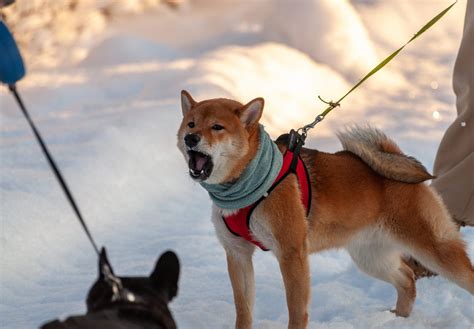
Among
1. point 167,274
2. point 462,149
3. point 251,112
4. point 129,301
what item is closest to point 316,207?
point 251,112

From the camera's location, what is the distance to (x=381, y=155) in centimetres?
369

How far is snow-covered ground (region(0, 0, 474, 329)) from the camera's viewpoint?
416 centimetres

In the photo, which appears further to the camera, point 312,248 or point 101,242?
point 101,242

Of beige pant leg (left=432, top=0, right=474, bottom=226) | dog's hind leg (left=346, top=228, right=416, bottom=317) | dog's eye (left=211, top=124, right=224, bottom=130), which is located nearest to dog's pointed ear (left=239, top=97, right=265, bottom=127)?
dog's eye (left=211, top=124, right=224, bottom=130)

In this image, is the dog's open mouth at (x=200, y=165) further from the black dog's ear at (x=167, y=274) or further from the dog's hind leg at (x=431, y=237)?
the dog's hind leg at (x=431, y=237)

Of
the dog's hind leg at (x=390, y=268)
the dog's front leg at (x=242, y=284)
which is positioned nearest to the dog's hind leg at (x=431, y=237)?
the dog's hind leg at (x=390, y=268)

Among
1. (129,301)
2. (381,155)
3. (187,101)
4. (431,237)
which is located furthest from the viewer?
(381,155)

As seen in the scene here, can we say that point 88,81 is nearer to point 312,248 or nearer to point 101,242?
point 101,242

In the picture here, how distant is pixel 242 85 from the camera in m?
7.92

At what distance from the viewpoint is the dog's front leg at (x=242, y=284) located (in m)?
3.51

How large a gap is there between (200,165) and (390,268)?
1.41 metres

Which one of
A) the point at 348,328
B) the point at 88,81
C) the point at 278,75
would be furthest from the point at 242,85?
the point at 348,328

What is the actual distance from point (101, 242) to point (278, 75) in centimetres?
415

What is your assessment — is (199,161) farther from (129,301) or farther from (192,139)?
(129,301)
